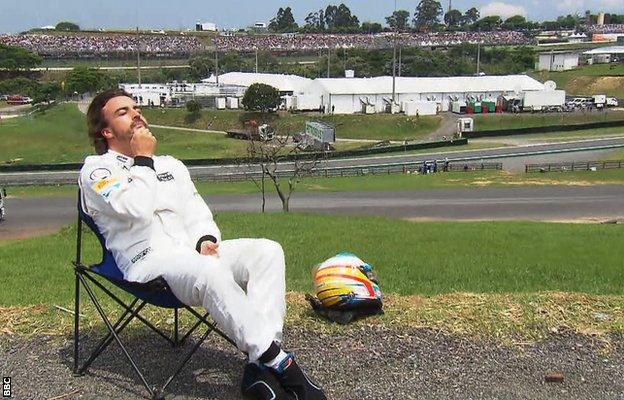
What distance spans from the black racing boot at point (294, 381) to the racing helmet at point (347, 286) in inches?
54.1

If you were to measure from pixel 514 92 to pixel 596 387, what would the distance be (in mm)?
74006

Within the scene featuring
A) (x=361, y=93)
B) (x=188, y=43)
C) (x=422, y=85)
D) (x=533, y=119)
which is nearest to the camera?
(x=533, y=119)

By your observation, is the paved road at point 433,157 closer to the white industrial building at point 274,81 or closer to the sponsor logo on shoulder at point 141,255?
the white industrial building at point 274,81

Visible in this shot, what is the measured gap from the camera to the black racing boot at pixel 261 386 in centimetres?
359

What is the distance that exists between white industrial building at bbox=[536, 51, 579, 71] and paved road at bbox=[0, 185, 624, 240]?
3121 inches

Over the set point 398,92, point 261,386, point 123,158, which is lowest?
point 261,386

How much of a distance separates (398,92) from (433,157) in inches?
1033

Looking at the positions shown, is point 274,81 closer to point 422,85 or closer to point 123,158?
point 422,85

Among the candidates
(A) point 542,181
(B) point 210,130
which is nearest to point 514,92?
(B) point 210,130

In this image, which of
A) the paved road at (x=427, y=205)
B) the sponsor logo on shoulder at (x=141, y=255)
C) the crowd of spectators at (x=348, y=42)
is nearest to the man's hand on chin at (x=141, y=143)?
the sponsor logo on shoulder at (x=141, y=255)

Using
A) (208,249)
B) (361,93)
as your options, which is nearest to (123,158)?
(208,249)

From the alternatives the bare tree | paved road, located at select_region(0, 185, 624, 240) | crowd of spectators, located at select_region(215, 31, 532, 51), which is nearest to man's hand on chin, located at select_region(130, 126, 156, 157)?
paved road, located at select_region(0, 185, 624, 240)

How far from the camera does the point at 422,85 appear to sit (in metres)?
73.4

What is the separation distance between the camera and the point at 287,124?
6488 centimetres
